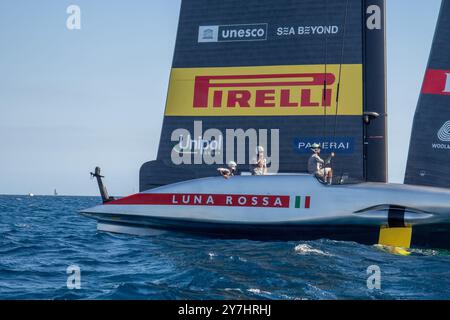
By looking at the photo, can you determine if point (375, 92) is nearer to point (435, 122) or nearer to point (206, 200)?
point (435, 122)

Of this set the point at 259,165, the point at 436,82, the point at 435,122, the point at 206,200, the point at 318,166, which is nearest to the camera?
the point at 206,200

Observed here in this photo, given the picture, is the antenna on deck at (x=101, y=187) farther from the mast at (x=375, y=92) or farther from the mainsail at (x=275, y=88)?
the mast at (x=375, y=92)

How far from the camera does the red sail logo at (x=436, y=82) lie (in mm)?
11297

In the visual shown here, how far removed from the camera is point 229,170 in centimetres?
1027

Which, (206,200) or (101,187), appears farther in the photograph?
(101,187)

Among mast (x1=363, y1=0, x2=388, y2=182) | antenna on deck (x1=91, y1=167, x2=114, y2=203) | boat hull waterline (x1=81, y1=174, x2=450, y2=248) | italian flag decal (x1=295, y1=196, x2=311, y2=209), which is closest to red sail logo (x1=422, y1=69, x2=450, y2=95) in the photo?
mast (x1=363, y1=0, x2=388, y2=182)

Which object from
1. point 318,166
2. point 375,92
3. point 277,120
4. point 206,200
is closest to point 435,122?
point 375,92

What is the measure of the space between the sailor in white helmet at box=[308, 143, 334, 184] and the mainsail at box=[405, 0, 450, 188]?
6.41 feet

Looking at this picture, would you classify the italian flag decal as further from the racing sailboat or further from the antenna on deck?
the antenna on deck

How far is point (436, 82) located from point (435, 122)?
2.48 feet

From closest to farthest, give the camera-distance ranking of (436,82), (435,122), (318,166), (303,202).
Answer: (303,202) < (318,166) < (435,122) < (436,82)

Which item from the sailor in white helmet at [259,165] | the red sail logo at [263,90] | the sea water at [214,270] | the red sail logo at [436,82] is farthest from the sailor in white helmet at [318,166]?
the red sail logo at [436,82]

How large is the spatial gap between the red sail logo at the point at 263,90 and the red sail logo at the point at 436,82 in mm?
1958
